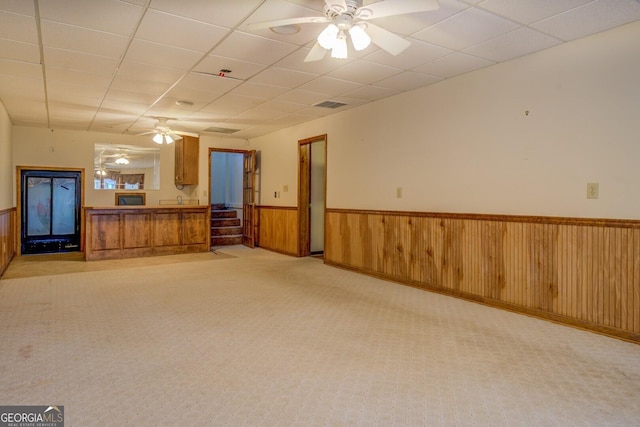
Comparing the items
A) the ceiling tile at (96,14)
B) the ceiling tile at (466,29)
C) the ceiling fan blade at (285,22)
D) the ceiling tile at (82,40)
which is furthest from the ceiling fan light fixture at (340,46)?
the ceiling tile at (82,40)

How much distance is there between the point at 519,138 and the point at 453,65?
1.00 m

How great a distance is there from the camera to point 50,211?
25.5ft

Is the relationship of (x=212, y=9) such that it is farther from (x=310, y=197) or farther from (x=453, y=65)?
(x=310, y=197)

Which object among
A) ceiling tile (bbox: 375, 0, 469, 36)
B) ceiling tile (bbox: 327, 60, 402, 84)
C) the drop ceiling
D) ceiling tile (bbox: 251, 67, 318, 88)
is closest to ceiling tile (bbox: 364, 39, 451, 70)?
the drop ceiling

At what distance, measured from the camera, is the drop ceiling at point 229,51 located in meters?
2.87

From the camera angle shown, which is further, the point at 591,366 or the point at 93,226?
the point at 93,226

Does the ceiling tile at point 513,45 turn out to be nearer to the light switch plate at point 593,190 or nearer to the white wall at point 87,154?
the light switch plate at point 593,190

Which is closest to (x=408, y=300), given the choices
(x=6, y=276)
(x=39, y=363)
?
(x=39, y=363)

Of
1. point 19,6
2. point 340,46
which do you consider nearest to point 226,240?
point 19,6

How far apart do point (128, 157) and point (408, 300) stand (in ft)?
22.4

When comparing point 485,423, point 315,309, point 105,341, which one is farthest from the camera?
point 315,309

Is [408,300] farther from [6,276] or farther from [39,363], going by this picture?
[6,276]

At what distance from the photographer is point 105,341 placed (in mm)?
2953

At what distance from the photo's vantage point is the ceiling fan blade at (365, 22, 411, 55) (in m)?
2.71
